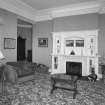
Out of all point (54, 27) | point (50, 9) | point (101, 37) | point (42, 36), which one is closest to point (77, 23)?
point (54, 27)

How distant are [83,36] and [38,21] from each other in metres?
3.11

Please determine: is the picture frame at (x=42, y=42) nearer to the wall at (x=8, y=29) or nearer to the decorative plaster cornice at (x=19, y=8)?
the decorative plaster cornice at (x=19, y=8)

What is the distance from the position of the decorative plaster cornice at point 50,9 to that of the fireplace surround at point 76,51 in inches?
41.7

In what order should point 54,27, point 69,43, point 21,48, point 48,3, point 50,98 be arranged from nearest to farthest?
point 50,98 < point 48,3 < point 69,43 < point 54,27 < point 21,48

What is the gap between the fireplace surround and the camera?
17.2 feet

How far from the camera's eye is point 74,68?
18.4ft

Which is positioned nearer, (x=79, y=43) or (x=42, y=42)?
(x=79, y=43)

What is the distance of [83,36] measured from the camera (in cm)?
542

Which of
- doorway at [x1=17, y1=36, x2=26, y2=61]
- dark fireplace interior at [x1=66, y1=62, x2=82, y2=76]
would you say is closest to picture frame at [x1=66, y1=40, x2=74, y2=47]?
dark fireplace interior at [x1=66, y1=62, x2=82, y2=76]

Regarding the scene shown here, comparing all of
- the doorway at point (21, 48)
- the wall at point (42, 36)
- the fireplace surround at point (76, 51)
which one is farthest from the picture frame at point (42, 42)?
the doorway at point (21, 48)

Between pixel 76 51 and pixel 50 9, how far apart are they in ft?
9.20

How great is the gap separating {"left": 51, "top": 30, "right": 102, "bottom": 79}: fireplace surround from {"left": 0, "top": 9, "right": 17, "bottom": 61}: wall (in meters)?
2.20

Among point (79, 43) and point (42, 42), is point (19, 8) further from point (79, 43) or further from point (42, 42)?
point (79, 43)

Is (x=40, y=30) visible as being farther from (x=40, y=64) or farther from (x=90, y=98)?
(x=90, y=98)
